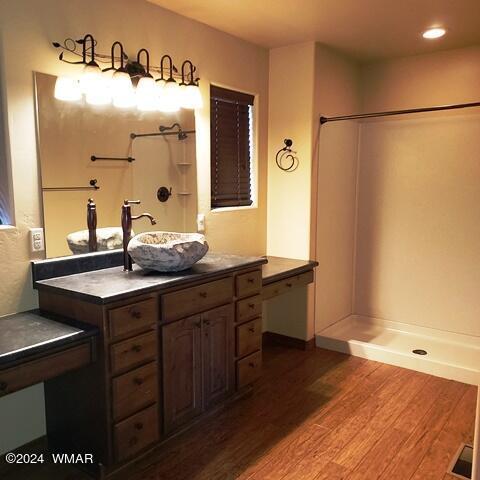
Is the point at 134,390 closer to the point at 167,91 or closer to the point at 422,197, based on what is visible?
the point at 167,91

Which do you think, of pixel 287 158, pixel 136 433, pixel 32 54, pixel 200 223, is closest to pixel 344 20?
pixel 287 158

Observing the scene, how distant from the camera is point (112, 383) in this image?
2072 millimetres

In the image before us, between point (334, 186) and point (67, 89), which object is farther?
point (334, 186)

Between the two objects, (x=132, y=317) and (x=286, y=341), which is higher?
(x=132, y=317)

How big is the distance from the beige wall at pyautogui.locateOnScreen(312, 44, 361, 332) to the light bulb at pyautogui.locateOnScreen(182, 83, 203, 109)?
107 cm

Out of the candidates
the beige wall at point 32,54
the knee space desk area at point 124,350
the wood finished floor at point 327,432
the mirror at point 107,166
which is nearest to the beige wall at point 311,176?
the wood finished floor at point 327,432

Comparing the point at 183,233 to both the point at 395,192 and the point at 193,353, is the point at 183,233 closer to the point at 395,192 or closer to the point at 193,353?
the point at 193,353

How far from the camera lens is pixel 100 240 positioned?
2.60m

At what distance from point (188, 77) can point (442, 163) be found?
2.16m

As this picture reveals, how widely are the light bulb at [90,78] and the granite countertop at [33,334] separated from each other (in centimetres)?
114

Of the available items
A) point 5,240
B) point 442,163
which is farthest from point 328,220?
point 5,240

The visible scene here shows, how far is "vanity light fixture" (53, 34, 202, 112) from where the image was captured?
2371mm

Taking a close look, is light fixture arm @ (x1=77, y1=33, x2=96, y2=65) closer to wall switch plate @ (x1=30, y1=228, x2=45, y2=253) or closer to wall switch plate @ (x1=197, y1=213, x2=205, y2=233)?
wall switch plate @ (x1=30, y1=228, x2=45, y2=253)

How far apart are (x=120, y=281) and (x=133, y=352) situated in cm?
35
